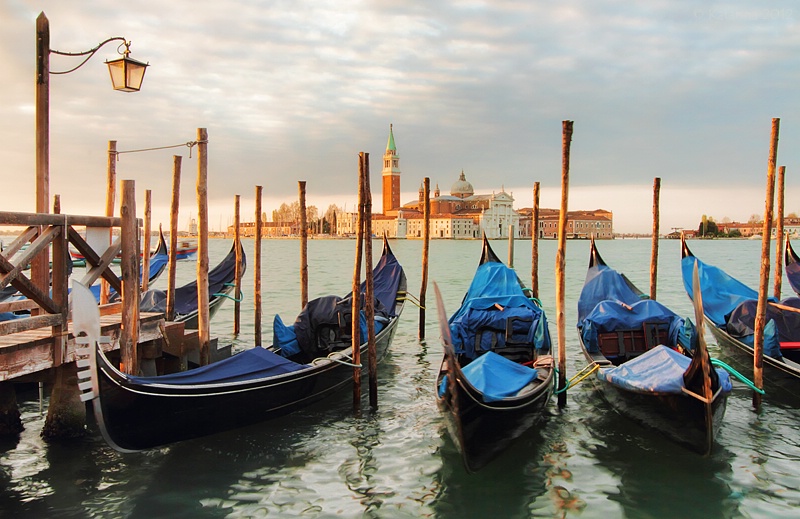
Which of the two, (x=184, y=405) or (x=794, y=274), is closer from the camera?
(x=184, y=405)

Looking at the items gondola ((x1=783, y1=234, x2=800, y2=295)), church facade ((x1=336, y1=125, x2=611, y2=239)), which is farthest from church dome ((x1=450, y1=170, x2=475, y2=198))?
gondola ((x1=783, y1=234, x2=800, y2=295))

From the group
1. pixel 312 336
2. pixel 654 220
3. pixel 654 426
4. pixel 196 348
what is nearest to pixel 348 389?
pixel 312 336

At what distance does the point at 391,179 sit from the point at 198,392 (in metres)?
73.2

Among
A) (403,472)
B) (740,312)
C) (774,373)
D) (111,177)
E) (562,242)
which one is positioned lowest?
(403,472)

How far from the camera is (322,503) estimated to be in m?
3.26

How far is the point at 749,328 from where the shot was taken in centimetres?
553

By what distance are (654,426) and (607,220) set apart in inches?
3197

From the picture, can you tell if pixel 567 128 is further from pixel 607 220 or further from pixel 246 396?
pixel 607 220

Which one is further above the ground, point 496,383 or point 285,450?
point 496,383

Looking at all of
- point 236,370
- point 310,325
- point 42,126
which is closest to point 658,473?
point 236,370

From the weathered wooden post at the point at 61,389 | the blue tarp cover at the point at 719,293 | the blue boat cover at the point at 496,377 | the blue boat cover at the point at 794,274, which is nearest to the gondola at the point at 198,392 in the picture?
the weathered wooden post at the point at 61,389

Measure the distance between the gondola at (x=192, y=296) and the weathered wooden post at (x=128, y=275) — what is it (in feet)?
6.00

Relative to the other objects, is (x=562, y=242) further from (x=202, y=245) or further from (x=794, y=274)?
(x=794, y=274)

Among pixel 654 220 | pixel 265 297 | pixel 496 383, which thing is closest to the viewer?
pixel 496 383
